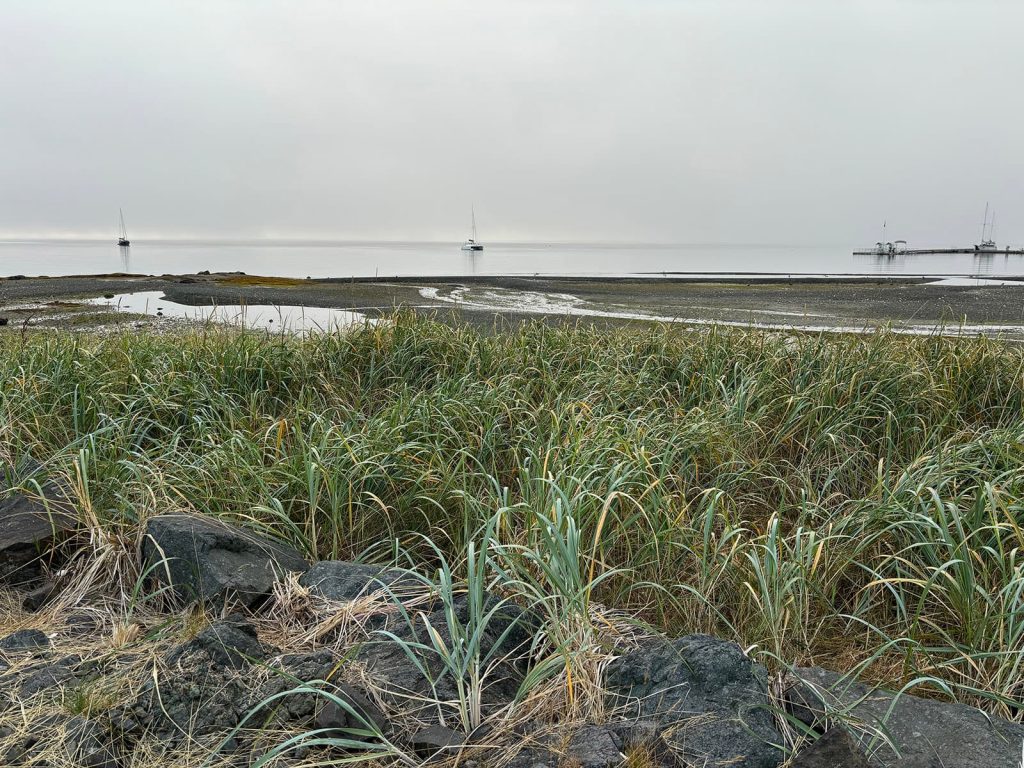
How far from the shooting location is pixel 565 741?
7.30 feet

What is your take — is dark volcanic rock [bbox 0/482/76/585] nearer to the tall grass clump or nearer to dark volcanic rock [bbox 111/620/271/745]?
the tall grass clump

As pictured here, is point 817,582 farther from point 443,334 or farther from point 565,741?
point 443,334

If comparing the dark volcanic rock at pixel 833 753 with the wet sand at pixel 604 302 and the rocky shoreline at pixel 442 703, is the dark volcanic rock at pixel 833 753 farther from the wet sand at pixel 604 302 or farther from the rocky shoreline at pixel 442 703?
the wet sand at pixel 604 302

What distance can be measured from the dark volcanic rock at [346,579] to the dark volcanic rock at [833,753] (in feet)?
5.77

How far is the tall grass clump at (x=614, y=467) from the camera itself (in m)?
3.06

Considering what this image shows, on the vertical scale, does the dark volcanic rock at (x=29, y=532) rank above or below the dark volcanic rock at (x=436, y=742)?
above

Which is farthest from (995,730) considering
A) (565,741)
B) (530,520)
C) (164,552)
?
(164,552)

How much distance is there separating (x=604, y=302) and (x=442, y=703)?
23.6 meters

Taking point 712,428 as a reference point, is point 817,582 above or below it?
below

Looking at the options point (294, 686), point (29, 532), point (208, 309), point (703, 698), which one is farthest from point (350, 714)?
point (208, 309)

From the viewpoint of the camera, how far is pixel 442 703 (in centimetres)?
242

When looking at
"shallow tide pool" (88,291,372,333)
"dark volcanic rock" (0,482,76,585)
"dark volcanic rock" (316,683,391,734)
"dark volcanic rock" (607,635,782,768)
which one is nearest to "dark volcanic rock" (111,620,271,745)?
"dark volcanic rock" (316,683,391,734)

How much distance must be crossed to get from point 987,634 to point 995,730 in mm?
849

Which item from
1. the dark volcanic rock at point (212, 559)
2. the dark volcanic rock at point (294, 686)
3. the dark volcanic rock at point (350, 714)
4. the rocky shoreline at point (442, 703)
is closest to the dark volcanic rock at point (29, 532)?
the dark volcanic rock at point (212, 559)
